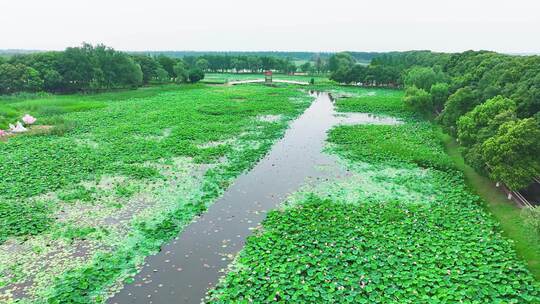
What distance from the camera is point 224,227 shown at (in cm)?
1453

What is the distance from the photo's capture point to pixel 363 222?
1448 centimetres

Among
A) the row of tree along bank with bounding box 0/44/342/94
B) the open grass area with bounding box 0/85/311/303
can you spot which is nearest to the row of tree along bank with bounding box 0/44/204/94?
the row of tree along bank with bounding box 0/44/342/94

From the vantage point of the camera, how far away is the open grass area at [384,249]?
1027 cm

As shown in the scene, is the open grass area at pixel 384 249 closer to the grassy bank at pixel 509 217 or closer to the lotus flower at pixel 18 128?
the grassy bank at pixel 509 217

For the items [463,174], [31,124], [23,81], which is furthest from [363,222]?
[23,81]

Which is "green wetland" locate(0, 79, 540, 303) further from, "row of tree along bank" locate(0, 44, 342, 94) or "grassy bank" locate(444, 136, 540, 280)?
"row of tree along bank" locate(0, 44, 342, 94)

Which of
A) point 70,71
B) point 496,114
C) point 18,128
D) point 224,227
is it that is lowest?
point 224,227

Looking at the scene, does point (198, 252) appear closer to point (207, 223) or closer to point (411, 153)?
point (207, 223)

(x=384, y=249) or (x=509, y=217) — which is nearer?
(x=384, y=249)

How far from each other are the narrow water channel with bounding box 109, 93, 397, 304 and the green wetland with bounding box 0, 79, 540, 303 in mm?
431

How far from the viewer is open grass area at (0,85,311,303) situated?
11305mm

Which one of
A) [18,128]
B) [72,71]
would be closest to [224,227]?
[18,128]

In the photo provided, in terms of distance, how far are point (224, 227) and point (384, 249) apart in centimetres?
628

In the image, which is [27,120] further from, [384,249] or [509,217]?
[509,217]
